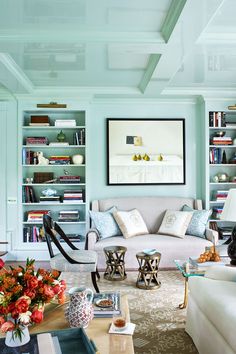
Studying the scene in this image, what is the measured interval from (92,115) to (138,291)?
2972 millimetres

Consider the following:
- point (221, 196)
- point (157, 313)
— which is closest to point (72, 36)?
point (157, 313)

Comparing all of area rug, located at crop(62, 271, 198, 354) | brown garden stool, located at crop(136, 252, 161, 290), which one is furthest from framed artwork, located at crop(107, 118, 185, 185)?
brown garden stool, located at crop(136, 252, 161, 290)

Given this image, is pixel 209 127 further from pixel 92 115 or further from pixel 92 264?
pixel 92 264

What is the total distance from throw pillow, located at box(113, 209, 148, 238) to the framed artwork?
66 cm

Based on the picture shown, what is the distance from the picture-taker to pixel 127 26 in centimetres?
304

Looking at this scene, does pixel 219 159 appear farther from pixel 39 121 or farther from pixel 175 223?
pixel 39 121

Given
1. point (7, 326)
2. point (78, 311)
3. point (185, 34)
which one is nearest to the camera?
point (7, 326)

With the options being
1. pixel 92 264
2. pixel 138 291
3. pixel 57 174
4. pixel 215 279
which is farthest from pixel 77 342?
pixel 57 174

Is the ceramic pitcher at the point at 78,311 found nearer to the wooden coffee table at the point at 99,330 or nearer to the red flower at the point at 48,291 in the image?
the wooden coffee table at the point at 99,330

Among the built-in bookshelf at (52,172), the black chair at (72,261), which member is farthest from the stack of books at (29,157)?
the black chair at (72,261)

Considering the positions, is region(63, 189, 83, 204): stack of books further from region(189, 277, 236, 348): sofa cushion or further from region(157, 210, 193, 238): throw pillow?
region(189, 277, 236, 348): sofa cushion

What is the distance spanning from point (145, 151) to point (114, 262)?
2.03 metres

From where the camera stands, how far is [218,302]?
7.16ft

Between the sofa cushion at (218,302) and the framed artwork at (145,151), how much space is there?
9.54 ft
